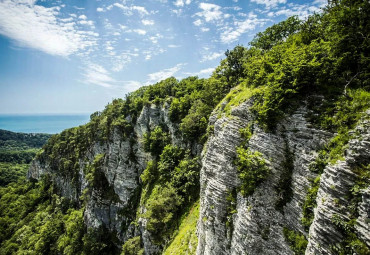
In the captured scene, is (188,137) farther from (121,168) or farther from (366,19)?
(366,19)

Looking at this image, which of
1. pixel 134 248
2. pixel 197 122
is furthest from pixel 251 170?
pixel 134 248

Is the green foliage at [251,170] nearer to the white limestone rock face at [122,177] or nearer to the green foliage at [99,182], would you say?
the white limestone rock face at [122,177]

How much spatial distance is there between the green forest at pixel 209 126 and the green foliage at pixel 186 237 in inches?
8.7

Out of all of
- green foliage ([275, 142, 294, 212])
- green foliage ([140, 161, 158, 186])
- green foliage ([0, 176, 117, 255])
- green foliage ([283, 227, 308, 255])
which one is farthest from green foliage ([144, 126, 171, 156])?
green foliage ([283, 227, 308, 255])

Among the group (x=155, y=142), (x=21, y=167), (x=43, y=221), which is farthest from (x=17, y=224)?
(x=21, y=167)

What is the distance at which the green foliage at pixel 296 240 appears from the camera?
1323cm

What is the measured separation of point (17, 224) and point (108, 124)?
6647 centimetres

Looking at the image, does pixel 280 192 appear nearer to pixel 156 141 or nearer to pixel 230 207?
pixel 230 207

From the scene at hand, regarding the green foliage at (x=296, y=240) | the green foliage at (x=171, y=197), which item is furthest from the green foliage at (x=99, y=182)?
the green foliage at (x=296, y=240)

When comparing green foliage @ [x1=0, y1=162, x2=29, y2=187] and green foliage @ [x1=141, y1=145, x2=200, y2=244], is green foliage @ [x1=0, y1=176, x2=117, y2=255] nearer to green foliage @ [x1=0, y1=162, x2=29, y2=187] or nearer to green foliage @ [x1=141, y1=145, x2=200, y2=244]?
green foliage @ [x1=141, y1=145, x2=200, y2=244]

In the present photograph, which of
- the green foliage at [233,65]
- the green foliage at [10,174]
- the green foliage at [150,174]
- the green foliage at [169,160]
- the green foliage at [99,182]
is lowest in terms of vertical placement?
the green foliage at [10,174]

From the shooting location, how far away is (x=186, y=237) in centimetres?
2795

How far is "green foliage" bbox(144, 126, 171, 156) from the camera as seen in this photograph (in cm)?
4628

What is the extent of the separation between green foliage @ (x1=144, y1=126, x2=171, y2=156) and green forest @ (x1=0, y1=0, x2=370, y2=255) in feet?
0.91
